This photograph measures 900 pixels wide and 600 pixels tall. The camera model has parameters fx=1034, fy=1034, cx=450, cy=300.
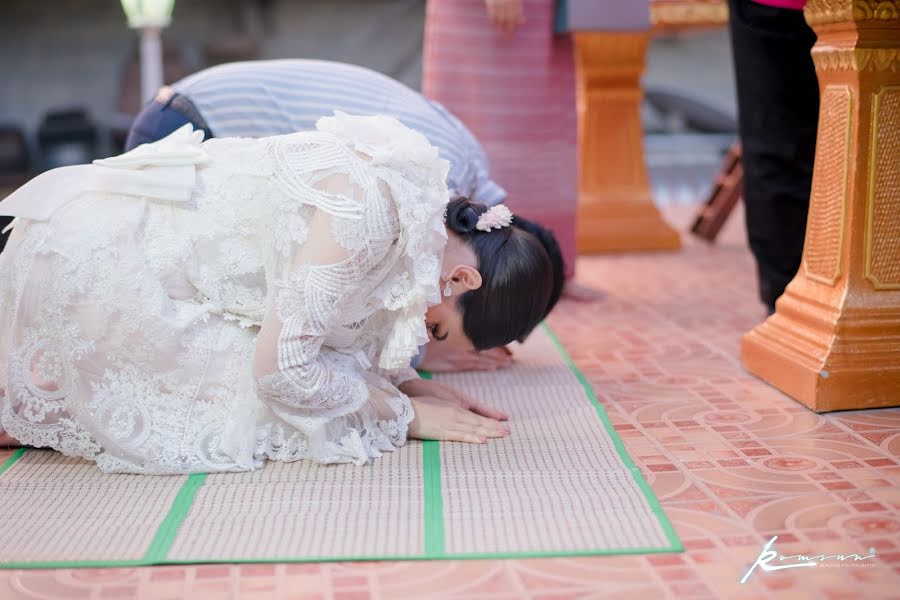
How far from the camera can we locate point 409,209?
5.05 ft

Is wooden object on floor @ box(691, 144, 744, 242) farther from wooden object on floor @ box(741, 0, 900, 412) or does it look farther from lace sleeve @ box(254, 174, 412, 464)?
lace sleeve @ box(254, 174, 412, 464)

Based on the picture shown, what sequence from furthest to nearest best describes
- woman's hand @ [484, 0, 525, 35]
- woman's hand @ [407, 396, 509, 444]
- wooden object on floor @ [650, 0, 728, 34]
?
wooden object on floor @ [650, 0, 728, 34], woman's hand @ [484, 0, 525, 35], woman's hand @ [407, 396, 509, 444]

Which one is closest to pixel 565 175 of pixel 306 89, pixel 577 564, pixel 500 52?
pixel 500 52

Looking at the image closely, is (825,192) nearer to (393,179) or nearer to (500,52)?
(393,179)

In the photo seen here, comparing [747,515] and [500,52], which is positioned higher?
[500,52]

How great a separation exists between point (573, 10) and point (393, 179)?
58.8 inches

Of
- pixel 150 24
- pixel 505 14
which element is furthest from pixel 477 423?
pixel 150 24

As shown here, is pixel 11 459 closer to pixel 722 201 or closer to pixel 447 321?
pixel 447 321

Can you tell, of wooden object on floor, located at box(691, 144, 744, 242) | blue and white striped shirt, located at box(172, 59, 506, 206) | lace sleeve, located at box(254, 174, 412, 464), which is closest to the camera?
lace sleeve, located at box(254, 174, 412, 464)

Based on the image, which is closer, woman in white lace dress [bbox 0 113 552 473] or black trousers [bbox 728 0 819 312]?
woman in white lace dress [bbox 0 113 552 473]

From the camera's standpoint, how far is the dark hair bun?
1692 mm

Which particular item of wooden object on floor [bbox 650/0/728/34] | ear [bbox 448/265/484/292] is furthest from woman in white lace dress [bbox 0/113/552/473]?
wooden object on floor [bbox 650/0/728/34]

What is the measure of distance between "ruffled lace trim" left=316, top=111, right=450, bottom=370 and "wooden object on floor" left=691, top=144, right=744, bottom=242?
266 cm

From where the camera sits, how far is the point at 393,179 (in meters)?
1.54
